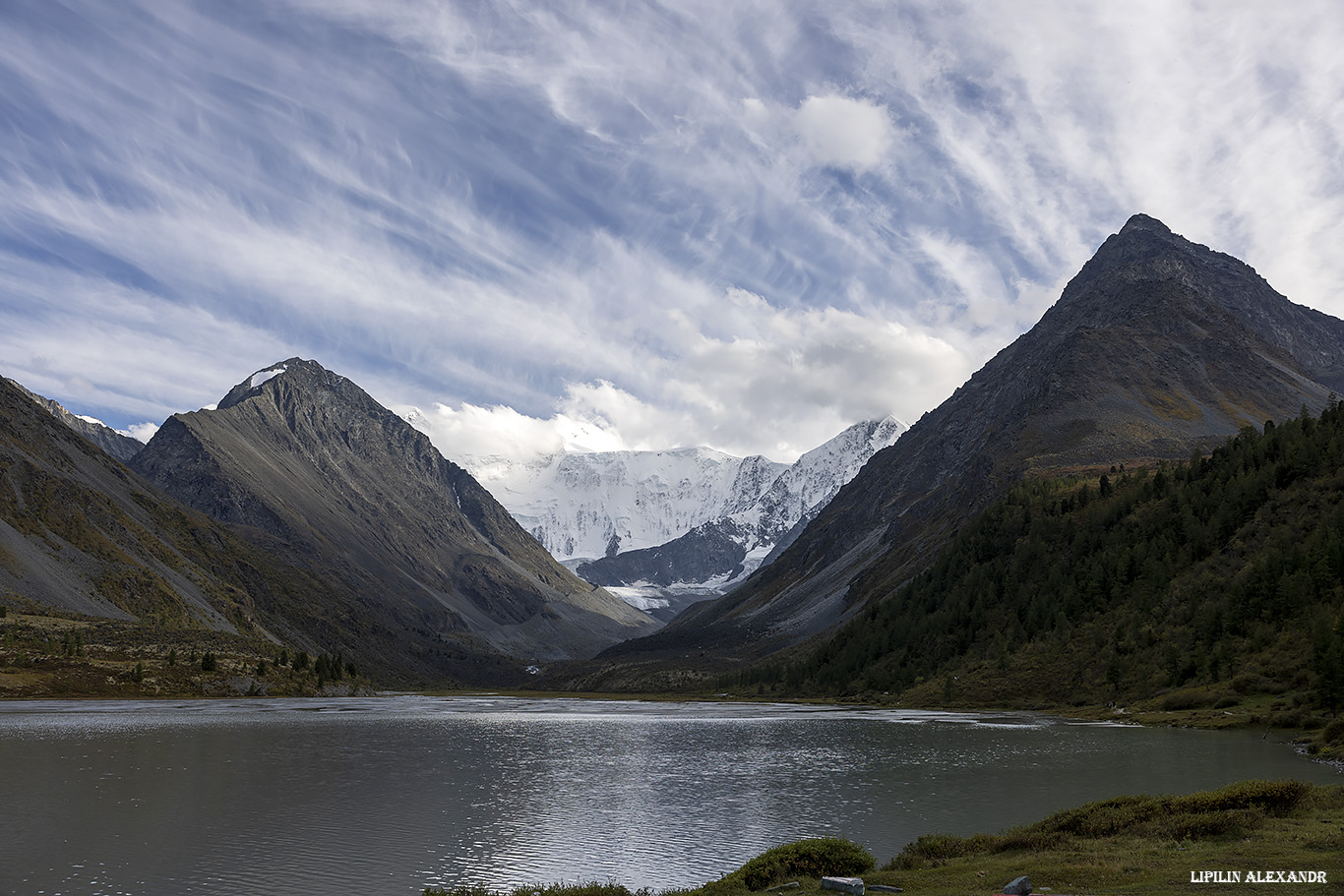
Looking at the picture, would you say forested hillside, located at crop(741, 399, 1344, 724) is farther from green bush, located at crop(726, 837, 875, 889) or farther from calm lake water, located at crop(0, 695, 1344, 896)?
green bush, located at crop(726, 837, 875, 889)

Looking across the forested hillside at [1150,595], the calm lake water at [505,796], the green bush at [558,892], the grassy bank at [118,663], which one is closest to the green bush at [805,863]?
the green bush at [558,892]

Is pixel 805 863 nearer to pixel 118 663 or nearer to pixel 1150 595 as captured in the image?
pixel 1150 595

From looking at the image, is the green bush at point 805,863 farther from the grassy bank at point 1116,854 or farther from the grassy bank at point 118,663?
the grassy bank at point 118,663

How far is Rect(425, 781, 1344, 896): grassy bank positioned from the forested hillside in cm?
4691

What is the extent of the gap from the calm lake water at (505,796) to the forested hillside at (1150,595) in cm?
1981

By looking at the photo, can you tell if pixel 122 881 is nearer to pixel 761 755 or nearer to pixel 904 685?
pixel 761 755

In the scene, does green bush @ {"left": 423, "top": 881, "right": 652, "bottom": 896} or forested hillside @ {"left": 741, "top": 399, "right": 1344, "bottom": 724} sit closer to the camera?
green bush @ {"left": 423, "top": 881, "right": 652, "bottom": 896}

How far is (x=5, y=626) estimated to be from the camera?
161125 mm

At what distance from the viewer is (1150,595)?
407 feet

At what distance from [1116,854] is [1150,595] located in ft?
358

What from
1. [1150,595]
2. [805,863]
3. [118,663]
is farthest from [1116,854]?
[118,663]

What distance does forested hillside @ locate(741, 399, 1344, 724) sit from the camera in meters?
93.2

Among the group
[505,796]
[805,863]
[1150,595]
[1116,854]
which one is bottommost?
[505,796]

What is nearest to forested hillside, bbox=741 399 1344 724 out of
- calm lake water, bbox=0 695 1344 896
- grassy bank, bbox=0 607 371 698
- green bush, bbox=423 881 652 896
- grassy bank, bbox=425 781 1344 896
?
calm lake water, bbox=0 695 1344 896
